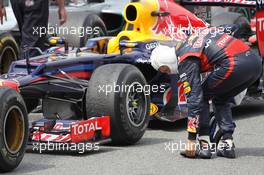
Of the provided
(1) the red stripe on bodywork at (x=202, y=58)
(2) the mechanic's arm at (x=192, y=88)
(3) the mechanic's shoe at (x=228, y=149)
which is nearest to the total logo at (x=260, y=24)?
(1) the red stripe on bodywork at (x=202, y=58)

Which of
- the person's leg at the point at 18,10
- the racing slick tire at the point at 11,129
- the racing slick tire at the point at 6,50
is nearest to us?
the racing slick tire at the point at 11,129

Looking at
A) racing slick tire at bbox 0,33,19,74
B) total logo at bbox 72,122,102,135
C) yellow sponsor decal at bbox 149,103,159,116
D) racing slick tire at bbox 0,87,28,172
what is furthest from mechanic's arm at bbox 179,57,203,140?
racing slick tire at bbox 0,33,19,74

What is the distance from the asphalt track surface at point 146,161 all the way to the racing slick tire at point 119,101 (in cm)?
15

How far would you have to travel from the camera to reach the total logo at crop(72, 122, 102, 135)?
819 cm

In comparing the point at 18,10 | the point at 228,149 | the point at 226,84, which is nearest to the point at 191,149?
the point at 228,149

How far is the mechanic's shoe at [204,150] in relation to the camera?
803 centimetres

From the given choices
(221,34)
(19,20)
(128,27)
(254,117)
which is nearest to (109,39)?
(128,27)

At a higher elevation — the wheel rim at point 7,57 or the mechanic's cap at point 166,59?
the mechanic's cap at point 166,59

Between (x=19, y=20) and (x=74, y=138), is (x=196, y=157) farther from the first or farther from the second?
(x=19, y=20)

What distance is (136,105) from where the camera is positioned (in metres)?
8.93

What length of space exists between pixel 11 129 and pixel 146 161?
126 centimetres

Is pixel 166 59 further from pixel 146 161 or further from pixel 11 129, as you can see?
pixel 11 129

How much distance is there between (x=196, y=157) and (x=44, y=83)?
1764mm

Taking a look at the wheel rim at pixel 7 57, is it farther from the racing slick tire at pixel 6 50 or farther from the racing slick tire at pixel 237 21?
the racing slick tire at pixel 237 21
